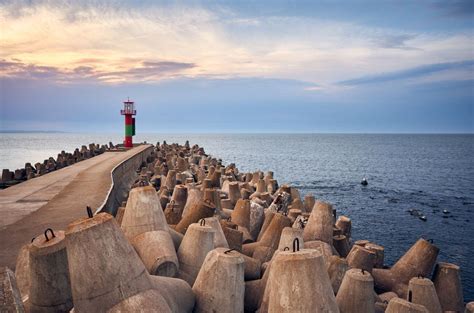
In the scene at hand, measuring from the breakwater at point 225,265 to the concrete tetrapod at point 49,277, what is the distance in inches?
1.3

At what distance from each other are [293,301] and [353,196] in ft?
71.1

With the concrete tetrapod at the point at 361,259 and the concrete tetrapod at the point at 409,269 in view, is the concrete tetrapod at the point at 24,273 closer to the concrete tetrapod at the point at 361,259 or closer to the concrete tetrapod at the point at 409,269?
the concrete tetrapod at the point at 361,259

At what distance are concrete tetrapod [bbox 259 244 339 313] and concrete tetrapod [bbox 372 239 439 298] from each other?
3.38 metres

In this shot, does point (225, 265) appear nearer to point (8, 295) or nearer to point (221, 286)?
point (221, 286)

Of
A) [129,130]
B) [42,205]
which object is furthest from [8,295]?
[129,130]

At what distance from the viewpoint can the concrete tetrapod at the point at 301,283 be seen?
3010mm

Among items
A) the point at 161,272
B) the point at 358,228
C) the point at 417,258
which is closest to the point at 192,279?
the point at 161,272

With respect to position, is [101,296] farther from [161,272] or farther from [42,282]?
[161,272]

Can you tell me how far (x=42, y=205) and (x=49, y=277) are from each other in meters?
4.63

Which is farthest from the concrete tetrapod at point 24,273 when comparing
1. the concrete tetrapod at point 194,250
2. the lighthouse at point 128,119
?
the lighthouse at point 128,119

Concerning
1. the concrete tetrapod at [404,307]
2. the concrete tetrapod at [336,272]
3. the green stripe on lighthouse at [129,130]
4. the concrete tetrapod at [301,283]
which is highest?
the green stripe on lighthouse at [129,130]

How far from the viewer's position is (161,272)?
4195 millimetres

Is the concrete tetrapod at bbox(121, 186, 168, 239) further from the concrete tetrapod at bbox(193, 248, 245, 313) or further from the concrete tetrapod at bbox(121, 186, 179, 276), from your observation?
the concrete tetrapod at bbox(193, 248, 245, 313)

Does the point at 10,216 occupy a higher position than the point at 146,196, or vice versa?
the point at 146,196
